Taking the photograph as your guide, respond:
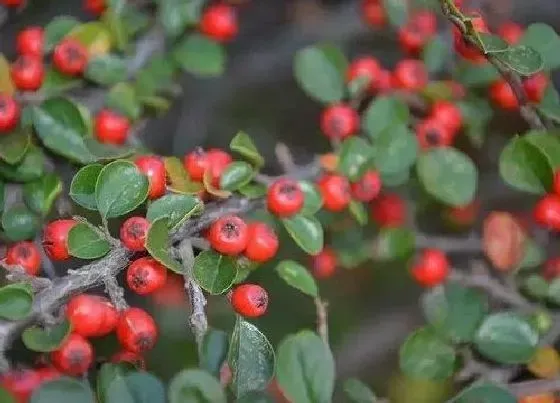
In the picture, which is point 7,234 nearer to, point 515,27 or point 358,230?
point 358,230

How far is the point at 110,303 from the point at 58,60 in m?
0.53

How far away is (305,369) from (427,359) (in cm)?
35

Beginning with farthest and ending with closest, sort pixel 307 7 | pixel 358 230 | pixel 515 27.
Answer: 1. pixel 307 7
2. pixel 358 230
3. pixel 515 27

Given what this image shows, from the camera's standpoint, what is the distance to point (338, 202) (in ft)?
4.43

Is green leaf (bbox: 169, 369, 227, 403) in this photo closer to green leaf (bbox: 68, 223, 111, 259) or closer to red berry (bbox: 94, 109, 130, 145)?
green leaf (bbox: 68, 223, 111, 259)

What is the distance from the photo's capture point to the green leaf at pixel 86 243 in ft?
3.48

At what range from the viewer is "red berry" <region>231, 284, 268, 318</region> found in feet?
3.53

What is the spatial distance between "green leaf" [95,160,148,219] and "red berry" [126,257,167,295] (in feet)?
0.25

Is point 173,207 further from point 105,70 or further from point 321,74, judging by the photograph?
point 321,74

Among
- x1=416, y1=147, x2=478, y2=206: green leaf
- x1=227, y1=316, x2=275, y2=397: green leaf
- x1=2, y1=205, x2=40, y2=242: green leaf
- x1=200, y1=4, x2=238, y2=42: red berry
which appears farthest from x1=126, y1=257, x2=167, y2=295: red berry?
x1=200, y1=4, x2=238, y2=42: red berry

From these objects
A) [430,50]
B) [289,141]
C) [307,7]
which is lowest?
[289,141]

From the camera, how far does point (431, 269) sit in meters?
1.56

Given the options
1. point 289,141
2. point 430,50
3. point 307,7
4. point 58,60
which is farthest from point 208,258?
point 307,7

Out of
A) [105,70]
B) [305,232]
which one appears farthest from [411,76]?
[105,70]
